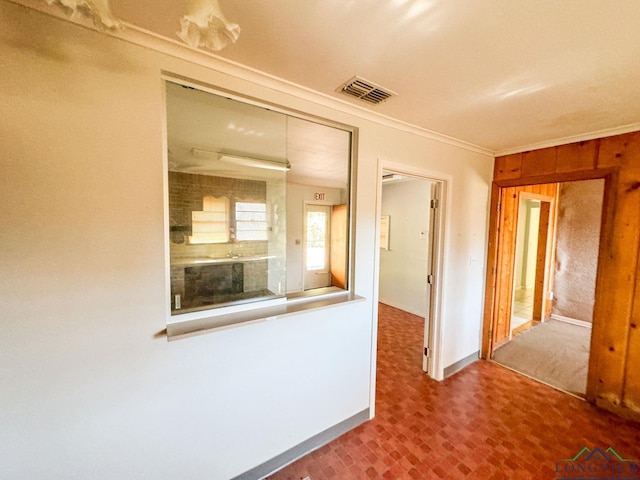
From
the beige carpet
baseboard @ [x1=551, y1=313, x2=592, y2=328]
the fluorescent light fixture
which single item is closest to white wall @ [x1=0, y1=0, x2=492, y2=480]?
the fluorescent light fixture

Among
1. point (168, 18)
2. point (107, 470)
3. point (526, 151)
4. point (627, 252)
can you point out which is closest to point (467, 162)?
point (526, 151)

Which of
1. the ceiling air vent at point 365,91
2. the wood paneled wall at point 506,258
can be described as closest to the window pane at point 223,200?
the ceiling air vent at point 365,91

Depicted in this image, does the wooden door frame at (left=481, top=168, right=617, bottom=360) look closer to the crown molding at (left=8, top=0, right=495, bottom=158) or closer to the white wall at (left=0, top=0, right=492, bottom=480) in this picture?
the crown molding at (left=8, top=0, right=495, bottom=158)

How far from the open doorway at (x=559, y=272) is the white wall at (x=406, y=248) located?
1294mm

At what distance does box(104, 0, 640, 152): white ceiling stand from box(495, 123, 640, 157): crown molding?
32 centimetres

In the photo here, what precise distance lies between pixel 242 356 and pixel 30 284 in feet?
3.17

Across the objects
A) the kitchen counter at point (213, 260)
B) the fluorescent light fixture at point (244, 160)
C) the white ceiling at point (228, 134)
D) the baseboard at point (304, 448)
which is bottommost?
the baseboard at point (304, 448)

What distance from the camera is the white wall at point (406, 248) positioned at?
448 cm

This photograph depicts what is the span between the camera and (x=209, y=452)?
1.40 metres

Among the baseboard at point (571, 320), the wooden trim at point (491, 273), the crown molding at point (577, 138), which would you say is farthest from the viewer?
the baseboard at point (571, 320)

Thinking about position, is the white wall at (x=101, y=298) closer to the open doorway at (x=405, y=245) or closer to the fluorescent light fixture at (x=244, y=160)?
the fluorescent light fixture at (x=244, y=160)

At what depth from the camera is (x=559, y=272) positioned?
423cm

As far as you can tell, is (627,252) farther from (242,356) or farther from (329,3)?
(242,356)

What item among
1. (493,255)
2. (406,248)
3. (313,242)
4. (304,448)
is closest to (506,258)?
(493,255)
